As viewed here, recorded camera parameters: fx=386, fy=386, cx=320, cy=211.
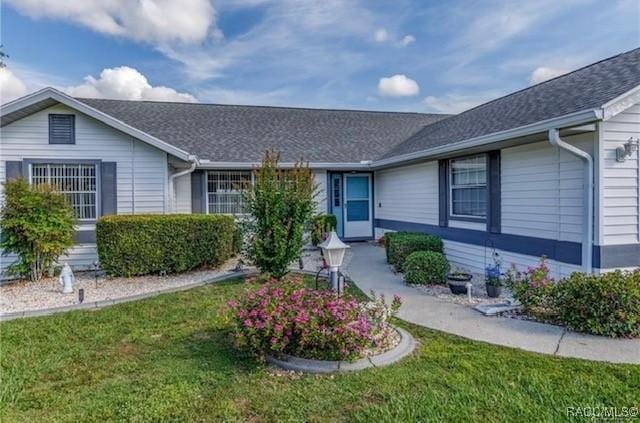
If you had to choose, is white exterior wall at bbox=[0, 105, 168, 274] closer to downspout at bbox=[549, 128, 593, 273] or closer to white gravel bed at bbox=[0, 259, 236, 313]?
white gravel bed at bbox=[0, 259, 236, 313]

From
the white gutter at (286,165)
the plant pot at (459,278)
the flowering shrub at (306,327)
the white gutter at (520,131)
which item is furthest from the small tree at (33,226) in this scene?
the white gutter at (520,131)

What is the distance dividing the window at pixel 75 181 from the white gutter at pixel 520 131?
7709mm

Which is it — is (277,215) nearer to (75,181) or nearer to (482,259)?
(482,259)

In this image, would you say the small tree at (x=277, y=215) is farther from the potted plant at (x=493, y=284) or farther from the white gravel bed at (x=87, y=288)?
the potted plant at (x=493, y=284)

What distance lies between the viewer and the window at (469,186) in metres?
8.12

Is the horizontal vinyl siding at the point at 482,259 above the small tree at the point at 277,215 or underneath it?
underneath

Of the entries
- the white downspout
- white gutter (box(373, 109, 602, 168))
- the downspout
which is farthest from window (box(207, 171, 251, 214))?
the downspout

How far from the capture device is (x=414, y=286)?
23.1ft

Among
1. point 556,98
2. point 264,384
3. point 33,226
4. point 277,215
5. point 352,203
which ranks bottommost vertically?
point 264,384

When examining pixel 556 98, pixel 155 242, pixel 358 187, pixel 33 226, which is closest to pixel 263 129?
pixel 358 187

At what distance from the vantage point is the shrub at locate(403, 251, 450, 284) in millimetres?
7090

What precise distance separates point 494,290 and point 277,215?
3.79 meters

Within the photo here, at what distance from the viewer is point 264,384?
11.1 feet

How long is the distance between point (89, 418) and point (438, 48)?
13.5 m
